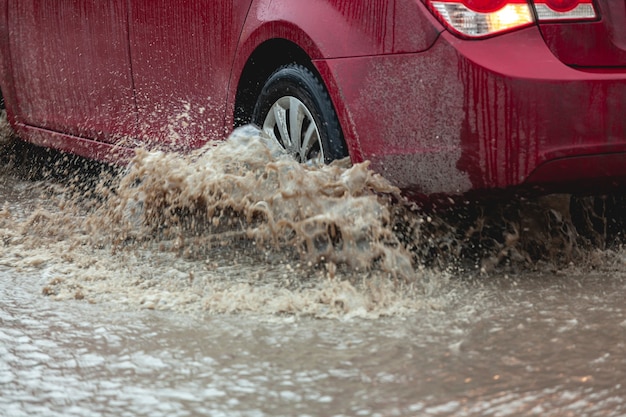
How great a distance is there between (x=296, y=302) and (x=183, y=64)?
5.14 ft

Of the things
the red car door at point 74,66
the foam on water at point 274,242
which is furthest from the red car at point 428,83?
the red car door at point 74,66

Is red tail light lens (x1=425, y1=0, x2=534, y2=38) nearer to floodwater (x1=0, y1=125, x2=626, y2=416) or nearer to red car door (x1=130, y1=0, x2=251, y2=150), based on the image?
floodwater (x1=0, y1=125, x2=626, y2=416)

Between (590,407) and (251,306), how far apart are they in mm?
1286

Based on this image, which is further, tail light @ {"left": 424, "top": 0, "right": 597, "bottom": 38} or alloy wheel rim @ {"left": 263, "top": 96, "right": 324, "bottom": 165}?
alloy wheel rim @ {"left": 263, "top": 96, "right": 324, "bottom": 165}

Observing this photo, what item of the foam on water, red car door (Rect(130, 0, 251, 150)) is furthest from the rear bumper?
red car door (Rect(130, 0, 251, 150))

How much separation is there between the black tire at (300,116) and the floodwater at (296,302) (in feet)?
0.41

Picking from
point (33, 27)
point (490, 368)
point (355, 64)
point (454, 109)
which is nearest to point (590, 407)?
point (490, 368)

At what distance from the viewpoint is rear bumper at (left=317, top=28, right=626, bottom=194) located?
334 centimetres

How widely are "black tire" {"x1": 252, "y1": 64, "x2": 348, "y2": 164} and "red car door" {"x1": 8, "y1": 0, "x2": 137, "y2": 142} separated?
1.00 meters

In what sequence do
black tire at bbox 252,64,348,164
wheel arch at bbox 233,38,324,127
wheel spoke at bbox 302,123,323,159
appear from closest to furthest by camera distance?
black tire at bbox 252,64,348,164, wheel spoke at bbox 302,123,323,159, wheel arch at bbox 233,38,324,127

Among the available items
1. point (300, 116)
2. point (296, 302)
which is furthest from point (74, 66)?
point (296, 302)

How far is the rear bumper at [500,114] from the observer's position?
3340 mm

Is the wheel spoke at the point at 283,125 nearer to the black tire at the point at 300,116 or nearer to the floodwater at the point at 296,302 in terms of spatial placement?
the black tire at the point at 300,116

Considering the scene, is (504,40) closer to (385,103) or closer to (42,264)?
(385,103)
